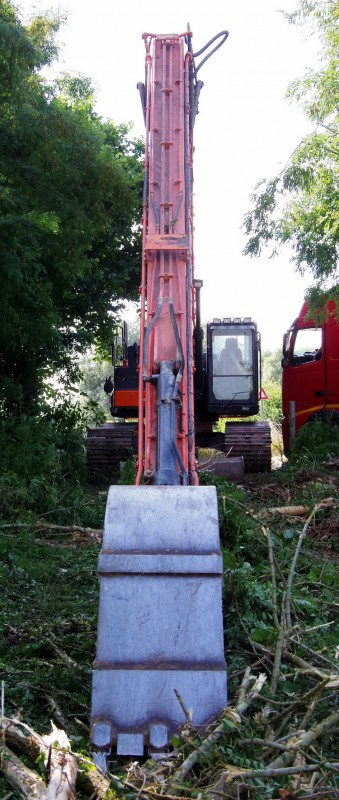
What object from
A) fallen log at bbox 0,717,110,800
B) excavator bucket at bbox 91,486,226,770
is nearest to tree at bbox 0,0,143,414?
excavator bucket at bbox 91,486,226,770

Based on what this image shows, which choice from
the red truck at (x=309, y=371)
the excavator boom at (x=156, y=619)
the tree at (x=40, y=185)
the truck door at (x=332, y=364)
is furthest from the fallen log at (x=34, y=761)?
the truck door at (x=332, y=364)

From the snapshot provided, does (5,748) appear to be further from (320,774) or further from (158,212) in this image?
(158,212)

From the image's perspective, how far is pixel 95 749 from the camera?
4.23 m

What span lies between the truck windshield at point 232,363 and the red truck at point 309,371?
1779 mm

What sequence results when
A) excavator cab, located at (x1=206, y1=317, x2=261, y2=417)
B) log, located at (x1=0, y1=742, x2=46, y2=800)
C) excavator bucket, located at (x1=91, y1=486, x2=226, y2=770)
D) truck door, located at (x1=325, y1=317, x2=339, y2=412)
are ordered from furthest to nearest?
truck door, located at (x1=325, y1=317, x2=339, y2=412) → excavator cab, located at (x1=206, y1=317, x2=261, y2=417) → excavator bucket, located at (x1=91, y1=486, x2=226, y2=770) → log, located at (x1=0, y1=742, x2=46, y2=800)

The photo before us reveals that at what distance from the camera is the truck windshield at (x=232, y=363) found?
15.6 m

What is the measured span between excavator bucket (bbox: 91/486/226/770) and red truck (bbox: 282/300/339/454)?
41.2 ft

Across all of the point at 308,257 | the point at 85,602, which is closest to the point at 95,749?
the point at 85,602

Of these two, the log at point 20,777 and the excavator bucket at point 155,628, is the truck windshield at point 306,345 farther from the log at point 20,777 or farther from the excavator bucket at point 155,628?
the log at point 20,777

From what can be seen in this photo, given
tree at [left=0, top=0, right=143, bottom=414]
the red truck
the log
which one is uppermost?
tree at [left=0, top=0, right=143, bottom=414]

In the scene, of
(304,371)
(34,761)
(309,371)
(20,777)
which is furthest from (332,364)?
(20,777)

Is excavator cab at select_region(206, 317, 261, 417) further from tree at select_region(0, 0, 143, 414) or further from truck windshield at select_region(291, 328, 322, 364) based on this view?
tree at select_region(0, 0, 143, 414)

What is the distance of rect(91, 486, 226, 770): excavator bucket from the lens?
14.3 ft

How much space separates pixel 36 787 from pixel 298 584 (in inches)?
132
